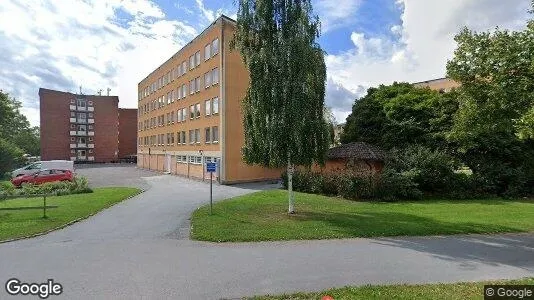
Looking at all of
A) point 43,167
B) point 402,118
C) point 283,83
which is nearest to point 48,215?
point 283,83

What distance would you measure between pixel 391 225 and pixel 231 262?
7.13m

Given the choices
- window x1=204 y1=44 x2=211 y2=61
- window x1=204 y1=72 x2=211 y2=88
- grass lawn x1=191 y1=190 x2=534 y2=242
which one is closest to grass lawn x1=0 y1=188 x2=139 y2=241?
grass lawn x1=191 y1=190 x2=534 y2=242

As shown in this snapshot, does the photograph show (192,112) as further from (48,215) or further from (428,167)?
(48,215)

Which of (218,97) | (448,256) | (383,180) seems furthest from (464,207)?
(218,97)

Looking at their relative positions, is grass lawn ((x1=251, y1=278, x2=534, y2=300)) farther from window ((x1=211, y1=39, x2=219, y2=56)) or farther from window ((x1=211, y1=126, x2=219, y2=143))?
window ((x1=211, y1=39, x2=219, y2=56))

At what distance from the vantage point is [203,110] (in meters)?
36.5

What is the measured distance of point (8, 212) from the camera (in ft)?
52.0

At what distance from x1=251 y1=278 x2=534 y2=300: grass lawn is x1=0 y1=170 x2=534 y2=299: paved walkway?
0.41 metres

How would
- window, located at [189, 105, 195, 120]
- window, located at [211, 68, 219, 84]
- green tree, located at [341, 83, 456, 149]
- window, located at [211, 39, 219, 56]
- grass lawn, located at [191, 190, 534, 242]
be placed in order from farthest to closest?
window, located at [189, 105, 195, 120], window, located at [211, 39, 219, 56], window, located at [211, 68, 219, 84], green tree, located at [341, 83, 456, 149], grass lawn, located at [191, 190, 534, 242]

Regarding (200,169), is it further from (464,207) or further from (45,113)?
(45,113)

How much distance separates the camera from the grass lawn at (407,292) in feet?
21.5

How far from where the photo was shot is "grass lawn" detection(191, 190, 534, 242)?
1197 centimetres

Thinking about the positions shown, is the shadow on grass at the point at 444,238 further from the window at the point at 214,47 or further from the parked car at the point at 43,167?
the parked car at the point at 43,167

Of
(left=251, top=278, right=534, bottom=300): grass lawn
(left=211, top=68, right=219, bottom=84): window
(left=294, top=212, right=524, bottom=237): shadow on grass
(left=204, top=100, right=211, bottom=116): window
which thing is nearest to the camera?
(left=251, top=278, right=534, bottom=300): grass lawn
